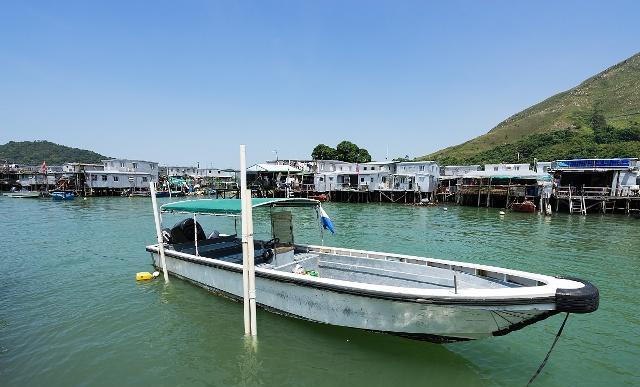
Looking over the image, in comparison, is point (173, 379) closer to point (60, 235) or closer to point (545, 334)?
point (545, 334)

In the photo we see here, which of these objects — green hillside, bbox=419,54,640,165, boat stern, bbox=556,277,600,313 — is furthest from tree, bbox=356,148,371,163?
boat stern, bbox=556,277,600,313

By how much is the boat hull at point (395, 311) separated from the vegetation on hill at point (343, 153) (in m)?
79.7

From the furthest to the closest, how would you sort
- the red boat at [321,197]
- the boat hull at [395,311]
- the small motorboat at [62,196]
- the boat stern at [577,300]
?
the small motorboat at [62,196] < the red boat at [321,197] < the boat hull at [395,311] < the boat stern at [577,300]

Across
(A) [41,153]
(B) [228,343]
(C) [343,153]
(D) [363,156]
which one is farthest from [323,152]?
(A) [41,153]

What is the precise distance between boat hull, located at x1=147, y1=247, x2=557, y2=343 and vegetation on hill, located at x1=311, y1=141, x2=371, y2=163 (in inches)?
3139

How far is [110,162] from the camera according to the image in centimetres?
6650

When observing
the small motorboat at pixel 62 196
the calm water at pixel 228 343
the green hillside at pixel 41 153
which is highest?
the green hillside at pixel 41 153

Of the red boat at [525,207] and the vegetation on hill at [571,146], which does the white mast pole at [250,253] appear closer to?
the red boat at [525,207]

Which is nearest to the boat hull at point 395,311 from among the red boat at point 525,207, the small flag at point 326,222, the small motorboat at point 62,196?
the small flag at point 326,222

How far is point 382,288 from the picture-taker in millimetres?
6957

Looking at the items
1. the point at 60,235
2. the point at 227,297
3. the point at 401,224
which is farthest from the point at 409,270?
the point at 60,235

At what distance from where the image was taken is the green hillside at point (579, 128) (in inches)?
2948

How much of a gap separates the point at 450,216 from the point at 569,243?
47.0 ft

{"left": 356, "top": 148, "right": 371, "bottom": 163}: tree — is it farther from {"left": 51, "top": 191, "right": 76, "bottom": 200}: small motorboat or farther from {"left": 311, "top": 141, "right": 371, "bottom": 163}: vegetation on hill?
{"left": 51, "top": 191, "right": 76, "bottom": 200}: small motorboat
